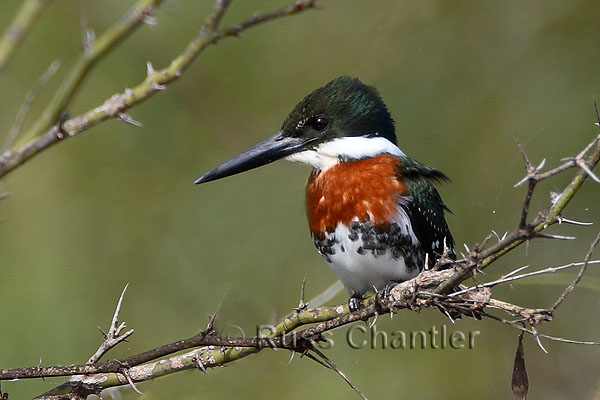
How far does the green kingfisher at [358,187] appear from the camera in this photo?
3.18 metres

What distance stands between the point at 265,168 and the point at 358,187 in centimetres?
224

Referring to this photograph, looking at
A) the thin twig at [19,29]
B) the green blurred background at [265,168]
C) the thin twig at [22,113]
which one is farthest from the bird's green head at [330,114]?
the green blurred background at [265,168]

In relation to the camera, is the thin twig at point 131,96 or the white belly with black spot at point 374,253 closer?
the thin twig at point 131,96

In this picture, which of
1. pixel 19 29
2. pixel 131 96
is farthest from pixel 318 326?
pixel 19 29

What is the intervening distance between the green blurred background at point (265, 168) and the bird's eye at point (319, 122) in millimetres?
1376

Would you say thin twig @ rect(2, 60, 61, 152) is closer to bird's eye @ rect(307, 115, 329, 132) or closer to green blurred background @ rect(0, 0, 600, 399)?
bird's eye @ rect(307, 115, 329, 132)

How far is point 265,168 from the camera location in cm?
544

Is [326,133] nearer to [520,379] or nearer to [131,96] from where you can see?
[131,96]

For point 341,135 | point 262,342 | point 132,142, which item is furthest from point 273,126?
point 262,342

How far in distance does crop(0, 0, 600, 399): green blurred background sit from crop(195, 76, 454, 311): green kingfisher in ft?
4.10

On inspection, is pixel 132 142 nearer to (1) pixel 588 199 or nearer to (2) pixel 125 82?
(2) pixel 125 82

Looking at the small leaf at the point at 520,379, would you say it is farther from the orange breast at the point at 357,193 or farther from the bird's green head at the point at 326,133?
the bird's green head at the point at 326,133

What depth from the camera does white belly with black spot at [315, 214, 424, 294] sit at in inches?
124

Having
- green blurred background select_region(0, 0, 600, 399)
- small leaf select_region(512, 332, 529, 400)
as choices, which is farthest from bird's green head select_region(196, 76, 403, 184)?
small leaf select_region(512, 332, 529, 400)
